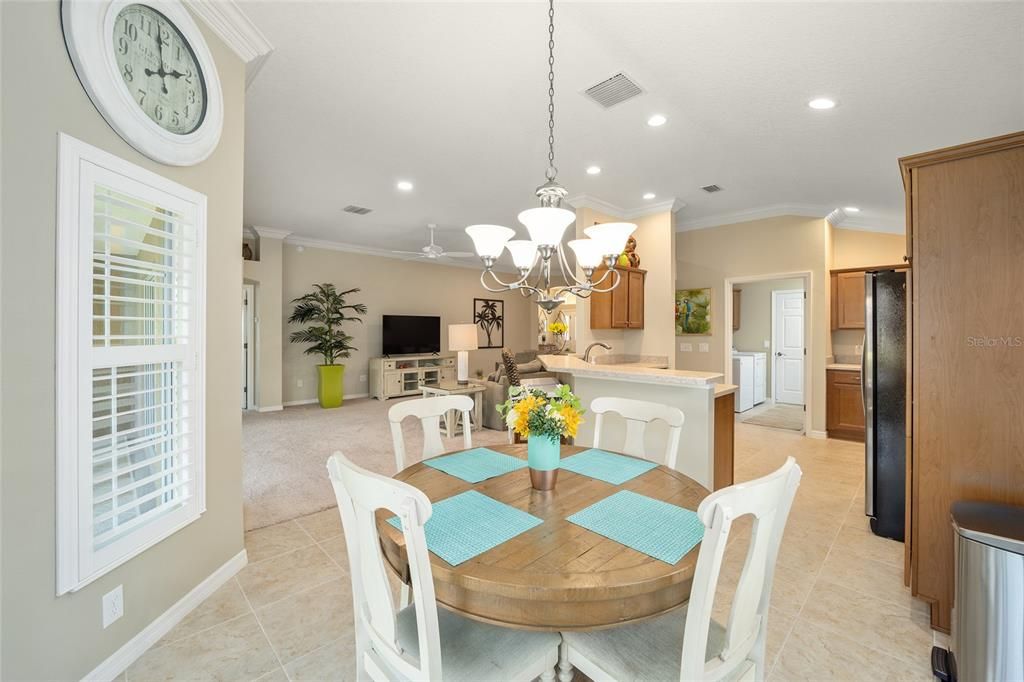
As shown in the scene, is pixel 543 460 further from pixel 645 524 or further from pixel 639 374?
pixel 639 374

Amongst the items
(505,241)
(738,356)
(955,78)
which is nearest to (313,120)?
(505,241)

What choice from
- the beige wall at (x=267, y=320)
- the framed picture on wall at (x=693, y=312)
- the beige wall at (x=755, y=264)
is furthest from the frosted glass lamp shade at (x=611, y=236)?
the beige wall at (x=267, y=320)

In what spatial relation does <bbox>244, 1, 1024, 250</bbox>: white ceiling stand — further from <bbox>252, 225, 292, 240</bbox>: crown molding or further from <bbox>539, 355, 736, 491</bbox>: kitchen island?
<bbox>252, 225, 292, 240</bbox>: crown molding

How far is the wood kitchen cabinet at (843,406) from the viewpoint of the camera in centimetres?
483

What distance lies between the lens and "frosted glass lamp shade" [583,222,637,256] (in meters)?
2.10

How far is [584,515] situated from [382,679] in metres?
0.71

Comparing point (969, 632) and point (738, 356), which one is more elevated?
point (738, 356)

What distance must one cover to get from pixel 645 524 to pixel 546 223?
1.29 m

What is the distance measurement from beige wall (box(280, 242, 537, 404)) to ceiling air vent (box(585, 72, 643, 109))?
5.97 metres

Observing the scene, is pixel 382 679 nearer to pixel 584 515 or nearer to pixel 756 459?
pixel 584 515

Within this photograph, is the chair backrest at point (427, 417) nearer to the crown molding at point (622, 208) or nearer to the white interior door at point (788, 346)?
the crown molding at point (622, 208)

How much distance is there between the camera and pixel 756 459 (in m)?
4.26

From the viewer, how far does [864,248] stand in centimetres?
532

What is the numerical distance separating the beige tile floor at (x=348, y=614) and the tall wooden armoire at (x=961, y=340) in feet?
0.96
